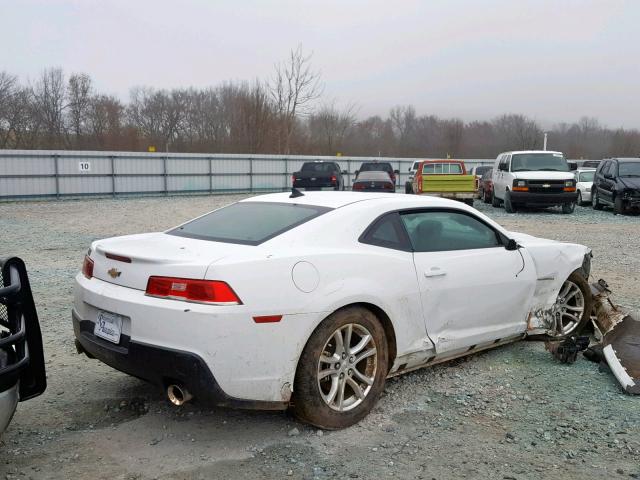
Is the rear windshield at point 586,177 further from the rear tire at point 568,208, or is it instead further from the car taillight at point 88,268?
the car taillight at point 88,268

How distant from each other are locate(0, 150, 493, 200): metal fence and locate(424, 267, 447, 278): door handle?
73.6 feet

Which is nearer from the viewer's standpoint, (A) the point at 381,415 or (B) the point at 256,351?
(B) the point at 256,351

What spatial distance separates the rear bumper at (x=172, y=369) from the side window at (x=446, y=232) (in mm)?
1574

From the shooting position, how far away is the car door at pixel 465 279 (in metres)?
4.03

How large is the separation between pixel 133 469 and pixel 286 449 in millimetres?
825

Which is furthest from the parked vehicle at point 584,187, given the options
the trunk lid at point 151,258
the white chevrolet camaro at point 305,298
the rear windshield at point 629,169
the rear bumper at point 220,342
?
the rear bumper at point 220,342

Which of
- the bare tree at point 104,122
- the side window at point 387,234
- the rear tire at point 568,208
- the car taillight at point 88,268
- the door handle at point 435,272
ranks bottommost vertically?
the rear tire at point 568,208

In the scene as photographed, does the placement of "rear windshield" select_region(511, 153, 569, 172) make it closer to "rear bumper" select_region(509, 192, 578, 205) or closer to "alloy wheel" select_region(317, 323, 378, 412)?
"rear bumper" select_region(509, 192, 578, 205)

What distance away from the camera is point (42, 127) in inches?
1623

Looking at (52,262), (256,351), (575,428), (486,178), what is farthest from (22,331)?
(486,178)

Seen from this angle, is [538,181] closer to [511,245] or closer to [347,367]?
[511,245]

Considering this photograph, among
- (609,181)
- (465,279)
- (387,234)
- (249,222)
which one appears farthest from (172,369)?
(609,181)

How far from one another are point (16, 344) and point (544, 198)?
17.5 meters

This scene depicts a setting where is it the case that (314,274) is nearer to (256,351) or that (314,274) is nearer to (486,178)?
(256,351)
